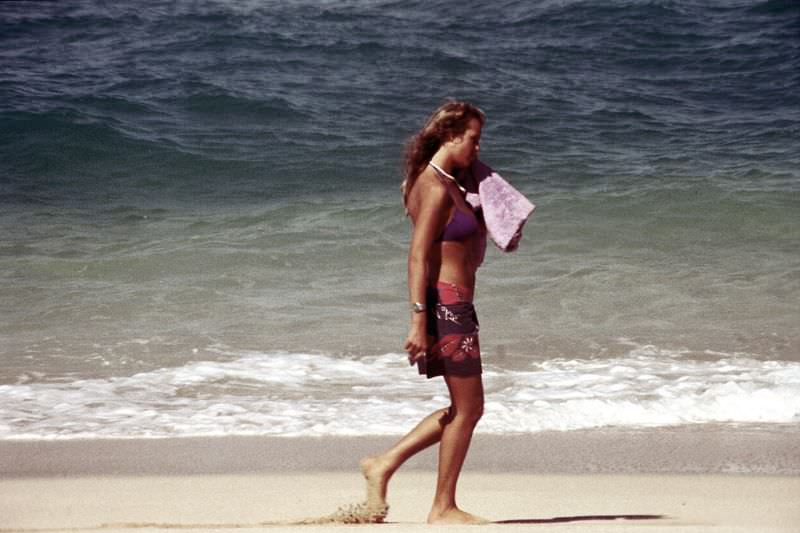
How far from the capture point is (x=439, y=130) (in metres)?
4.14

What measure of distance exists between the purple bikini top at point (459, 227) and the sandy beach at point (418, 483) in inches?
37.3

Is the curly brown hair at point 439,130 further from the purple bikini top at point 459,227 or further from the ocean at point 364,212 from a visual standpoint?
the ocean at point 364,212

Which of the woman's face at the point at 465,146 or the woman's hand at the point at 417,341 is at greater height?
the woman's face at the point at 465,146

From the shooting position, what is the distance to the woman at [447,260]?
13.4 ft

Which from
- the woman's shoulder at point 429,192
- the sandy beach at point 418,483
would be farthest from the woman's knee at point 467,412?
the woman's shoulder at point 429,192

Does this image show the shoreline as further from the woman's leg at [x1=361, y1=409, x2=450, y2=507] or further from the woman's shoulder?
the woman's shoulder

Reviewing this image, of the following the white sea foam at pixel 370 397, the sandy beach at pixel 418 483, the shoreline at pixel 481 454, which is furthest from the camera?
the white sea foam at pixel 370 397

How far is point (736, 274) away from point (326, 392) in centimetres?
408

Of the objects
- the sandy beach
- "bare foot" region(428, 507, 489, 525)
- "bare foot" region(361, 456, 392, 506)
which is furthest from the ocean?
"bare foot" region(428, 507, 489, 525)

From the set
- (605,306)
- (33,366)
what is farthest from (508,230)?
(605,306)

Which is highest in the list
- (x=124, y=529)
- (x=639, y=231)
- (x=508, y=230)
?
(x=508, y=230)

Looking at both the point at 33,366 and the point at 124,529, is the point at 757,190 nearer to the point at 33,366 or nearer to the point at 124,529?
the point at 33,366

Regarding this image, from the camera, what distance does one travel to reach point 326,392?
650cm

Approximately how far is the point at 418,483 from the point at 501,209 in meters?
1.41
